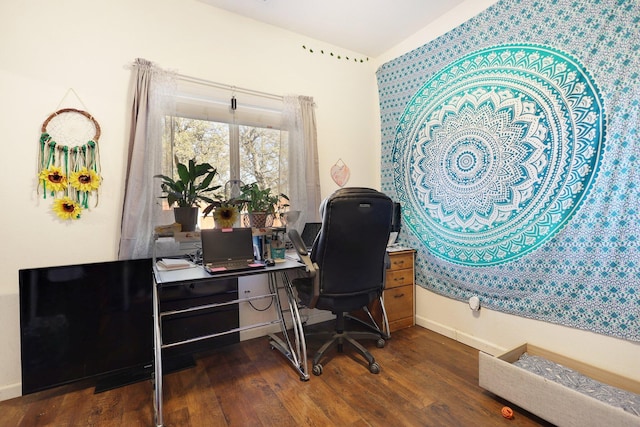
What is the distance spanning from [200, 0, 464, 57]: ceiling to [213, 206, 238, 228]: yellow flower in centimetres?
174

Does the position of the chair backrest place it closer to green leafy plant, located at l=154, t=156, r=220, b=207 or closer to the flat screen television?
green leafy plant, located at l=154, t=156, r=220, b=207

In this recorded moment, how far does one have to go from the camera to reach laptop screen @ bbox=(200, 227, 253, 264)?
1.98m

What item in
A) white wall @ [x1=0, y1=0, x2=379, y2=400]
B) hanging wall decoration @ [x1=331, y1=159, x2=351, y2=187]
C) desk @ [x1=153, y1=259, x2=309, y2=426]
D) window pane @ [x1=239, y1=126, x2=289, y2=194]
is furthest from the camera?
hanging wall decoration @ [x1=331, y1=159, x2=351, y2=187]

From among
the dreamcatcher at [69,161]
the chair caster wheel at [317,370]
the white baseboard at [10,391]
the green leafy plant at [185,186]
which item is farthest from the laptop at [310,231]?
the white baseboard at [10,391]

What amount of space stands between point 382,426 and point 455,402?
1.70ft

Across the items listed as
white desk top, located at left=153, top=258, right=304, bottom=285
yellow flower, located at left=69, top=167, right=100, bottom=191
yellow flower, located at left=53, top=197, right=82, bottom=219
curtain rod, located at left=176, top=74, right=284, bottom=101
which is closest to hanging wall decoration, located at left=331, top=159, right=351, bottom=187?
curtain rod, located at left=176, top=74, right=284, bottom=101

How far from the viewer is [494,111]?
229 centimetres

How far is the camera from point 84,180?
79.5 inches

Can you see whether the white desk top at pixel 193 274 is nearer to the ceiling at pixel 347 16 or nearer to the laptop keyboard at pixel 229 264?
the laptop keyboard at pixel 229 264

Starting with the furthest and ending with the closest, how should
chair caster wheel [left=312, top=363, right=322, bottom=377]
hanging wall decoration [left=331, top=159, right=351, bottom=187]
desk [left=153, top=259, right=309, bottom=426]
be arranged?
hanging wall decoration [left=331, top=159, right=351, bottom=187], chair caster wheel [left=312, top=363, right=322, bottom=377], desk [left=153, top=259, right=309, bottom=426]

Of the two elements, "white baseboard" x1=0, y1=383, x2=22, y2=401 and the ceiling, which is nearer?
"white baseboard" x1=0, y1=383, x2=22, y2=401

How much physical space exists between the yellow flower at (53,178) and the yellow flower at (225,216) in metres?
0.98

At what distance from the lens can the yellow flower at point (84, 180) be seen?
78.4 inches

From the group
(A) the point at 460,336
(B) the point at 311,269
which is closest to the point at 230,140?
(B) the point at 311,269
